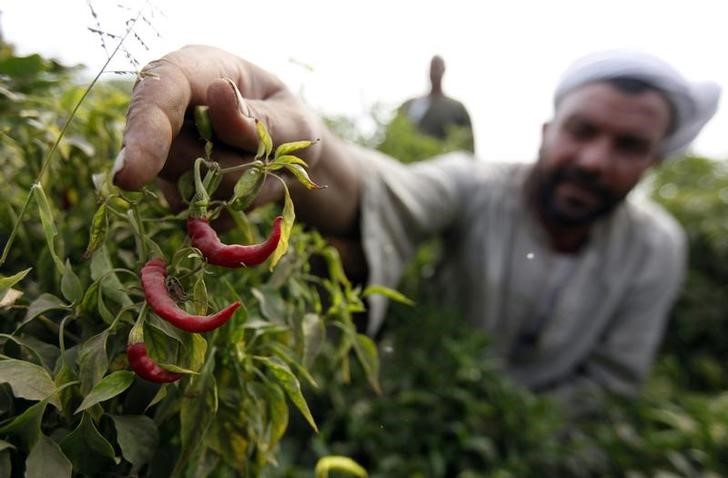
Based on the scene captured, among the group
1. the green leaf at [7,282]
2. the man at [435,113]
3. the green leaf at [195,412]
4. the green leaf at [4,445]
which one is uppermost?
the green leaf at [7,282]

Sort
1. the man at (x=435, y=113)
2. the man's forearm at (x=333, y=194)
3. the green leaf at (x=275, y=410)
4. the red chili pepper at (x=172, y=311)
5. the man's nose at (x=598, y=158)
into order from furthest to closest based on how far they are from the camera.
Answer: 1. the man at (x=435, y=113)
2. the man's nose at (x=598, y=158)
3. the man's forearm at (x=333, y=194)
4. the green leaf at (x=275, y=410)
5. the red chili pepper at (x=172, y=311)

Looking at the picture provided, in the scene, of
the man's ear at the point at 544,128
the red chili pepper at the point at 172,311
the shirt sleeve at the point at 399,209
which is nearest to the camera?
the red chili pepper at the point at 172,311

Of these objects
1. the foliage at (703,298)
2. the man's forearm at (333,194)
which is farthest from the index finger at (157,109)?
the foliage at (703,298)

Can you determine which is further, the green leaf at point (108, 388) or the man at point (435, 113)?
the man at point (435, 113)

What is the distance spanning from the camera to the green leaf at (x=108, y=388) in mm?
298

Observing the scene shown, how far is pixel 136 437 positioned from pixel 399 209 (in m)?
0.83

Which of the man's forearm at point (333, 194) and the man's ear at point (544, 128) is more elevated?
the man's forearm at point (333, 194)

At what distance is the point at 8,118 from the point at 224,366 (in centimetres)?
28

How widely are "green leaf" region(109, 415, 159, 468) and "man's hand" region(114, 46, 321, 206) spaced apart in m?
0.12

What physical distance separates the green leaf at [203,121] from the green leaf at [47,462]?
18cm

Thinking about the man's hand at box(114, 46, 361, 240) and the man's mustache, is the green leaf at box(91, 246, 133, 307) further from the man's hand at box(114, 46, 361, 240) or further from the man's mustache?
the man's mustache

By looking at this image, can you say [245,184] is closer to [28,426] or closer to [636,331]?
[28,426]

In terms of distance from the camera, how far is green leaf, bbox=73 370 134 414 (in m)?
0.30

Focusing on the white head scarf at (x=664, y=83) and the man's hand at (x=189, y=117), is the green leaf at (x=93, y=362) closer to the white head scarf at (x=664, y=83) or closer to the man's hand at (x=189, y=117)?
the man's hand at (x=189, y=117)
